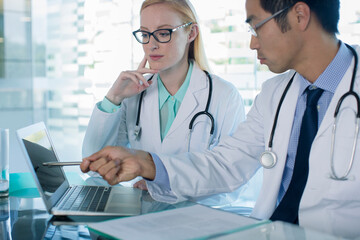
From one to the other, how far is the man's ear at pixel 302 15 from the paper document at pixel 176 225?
1.87 feet

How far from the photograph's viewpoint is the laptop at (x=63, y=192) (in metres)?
0.95

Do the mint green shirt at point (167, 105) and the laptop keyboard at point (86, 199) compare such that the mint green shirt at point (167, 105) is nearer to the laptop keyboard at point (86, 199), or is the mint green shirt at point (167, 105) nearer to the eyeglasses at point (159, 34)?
the eyeglasses at point (159, 34)

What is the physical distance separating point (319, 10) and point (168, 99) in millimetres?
751

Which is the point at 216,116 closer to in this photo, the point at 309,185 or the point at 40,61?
the point at 309,185

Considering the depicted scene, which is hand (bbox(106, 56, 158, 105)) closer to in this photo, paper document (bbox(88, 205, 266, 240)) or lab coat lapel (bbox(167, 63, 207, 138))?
lab coat lapel (bbox(167, 63, 207, 138))

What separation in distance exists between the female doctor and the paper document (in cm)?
63

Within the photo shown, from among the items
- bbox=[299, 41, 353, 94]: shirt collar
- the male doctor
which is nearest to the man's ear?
the male doctor

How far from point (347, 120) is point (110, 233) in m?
0.65

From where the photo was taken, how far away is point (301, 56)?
3.78 ft

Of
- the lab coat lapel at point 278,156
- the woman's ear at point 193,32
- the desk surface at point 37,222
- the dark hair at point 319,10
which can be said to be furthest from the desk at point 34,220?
the woman's ear at point 193,32

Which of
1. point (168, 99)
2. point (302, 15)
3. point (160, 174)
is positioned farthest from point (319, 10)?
point (168, 99)

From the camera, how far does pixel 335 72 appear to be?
111 cm

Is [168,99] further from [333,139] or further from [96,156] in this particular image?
[333,139]

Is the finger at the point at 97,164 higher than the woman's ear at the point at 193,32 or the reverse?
the reverse
